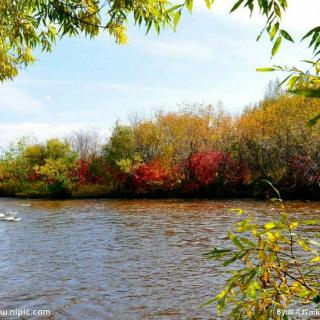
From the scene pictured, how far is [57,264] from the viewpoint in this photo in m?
11.4

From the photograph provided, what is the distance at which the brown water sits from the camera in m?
8.02

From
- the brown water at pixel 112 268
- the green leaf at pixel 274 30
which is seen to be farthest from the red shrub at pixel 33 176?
the green leaf at pixel 274 30

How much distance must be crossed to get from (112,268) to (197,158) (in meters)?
27.4

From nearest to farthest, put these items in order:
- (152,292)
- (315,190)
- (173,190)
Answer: (152,292) → (315,190) → (173,190)

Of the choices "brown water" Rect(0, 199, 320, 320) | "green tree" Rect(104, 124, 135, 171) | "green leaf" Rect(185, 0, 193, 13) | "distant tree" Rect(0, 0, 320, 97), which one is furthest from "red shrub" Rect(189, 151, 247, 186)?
"green leaf" Rect(185, 0, 193, 13)

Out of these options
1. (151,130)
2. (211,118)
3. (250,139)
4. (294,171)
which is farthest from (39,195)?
(294,171)

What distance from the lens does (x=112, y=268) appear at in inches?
428

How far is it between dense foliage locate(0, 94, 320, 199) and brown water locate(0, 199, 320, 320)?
1488 cm

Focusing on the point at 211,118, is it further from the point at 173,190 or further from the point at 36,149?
the point at 36,149

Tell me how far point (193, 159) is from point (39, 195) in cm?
1621

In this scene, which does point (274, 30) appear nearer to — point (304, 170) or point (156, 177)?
point (304, 170)

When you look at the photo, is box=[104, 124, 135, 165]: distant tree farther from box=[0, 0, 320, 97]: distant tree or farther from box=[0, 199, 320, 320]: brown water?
box=[0, 0, 320, 97]: distant tree

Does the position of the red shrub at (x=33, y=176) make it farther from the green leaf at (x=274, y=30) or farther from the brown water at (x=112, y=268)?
the green leaf at (x=274, y=30)

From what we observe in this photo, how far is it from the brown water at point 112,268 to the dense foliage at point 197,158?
14.9m
